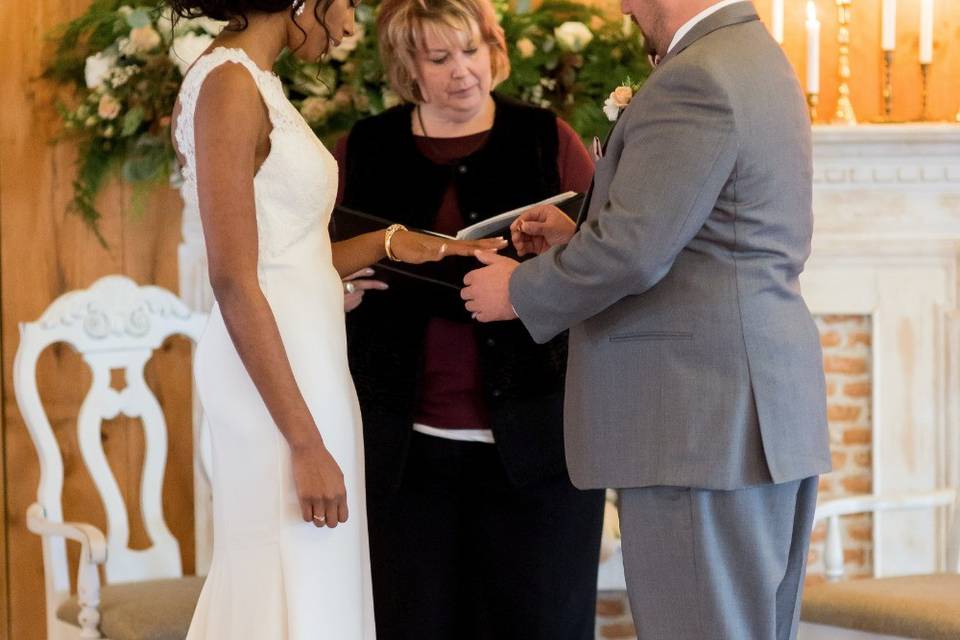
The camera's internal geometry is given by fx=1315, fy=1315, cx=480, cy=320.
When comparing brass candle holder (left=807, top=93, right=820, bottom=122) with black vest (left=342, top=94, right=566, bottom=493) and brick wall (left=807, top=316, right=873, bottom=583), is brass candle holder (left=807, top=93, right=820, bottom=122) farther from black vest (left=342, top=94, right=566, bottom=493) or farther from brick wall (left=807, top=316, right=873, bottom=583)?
black vest (left=342, top=94, right=566, bottom=493)

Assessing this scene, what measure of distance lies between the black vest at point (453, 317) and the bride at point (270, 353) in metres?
0.44

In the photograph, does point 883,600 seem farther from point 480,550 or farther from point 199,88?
point 199,88

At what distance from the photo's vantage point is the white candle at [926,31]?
3.24 meters

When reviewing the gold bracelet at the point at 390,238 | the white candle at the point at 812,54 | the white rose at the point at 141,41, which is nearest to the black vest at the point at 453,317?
the gold bracelet at the point at 390,238

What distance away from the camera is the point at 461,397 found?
243 centimetres

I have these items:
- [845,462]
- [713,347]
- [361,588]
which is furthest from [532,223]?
[845,462]

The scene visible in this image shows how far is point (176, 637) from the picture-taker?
2529 mm

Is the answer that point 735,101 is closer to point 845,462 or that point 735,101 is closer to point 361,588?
point 361,588

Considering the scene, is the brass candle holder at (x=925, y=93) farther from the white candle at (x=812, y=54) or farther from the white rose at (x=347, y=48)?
the white rose at (x=347, y=48)

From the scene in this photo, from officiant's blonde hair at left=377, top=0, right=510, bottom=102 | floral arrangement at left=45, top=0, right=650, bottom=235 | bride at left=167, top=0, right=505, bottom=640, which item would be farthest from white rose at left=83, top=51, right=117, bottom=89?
bride at left=167, top=0, right=505, bottom=640

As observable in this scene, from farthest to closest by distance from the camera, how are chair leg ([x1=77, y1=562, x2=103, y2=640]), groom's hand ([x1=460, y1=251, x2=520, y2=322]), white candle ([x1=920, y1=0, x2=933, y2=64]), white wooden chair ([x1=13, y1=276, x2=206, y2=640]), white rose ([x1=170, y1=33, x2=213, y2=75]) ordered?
white candle ([x1=920, y1=0, x2=933, y2=64]) < white rose ([x1=170, y1=33, x2=213, y2=75]) < white wooden chair ([x1=13, y1=276, x2=206, y2=640]) < chair leg ([x1=77, y1=562, x2=103, y2=640]) < groom's hand ([x1=460, y1=251, x2=520, y2=322])

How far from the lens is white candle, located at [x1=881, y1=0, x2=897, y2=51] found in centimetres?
325

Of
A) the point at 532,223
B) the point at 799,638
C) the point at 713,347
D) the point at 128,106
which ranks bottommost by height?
the point at 799,638

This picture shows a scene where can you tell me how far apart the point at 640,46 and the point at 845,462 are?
121cm
